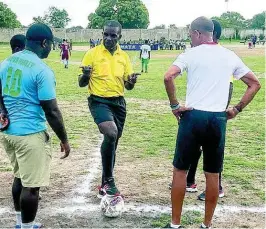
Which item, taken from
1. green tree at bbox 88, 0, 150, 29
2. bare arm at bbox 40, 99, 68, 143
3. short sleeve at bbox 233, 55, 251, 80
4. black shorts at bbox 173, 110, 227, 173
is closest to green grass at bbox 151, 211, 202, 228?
black shorts at bbox 173, 110, 227, 173

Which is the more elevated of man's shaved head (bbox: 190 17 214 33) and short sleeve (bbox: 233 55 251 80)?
man's shaved head (bbox: 190 17 214 33)

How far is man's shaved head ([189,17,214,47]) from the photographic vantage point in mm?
4613

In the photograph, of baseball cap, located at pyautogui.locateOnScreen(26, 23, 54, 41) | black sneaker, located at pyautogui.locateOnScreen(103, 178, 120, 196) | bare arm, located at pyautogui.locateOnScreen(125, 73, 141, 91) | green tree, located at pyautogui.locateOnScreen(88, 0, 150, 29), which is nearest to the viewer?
baseball cap, located at pyautogui.locateOnScreen(26, 23, 54, 41)

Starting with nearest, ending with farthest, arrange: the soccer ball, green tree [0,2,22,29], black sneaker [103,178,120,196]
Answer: the soccer ball → black sneaker [103,178,120,196] → green tree [0,2,22,29]

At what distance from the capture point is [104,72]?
5.82 m

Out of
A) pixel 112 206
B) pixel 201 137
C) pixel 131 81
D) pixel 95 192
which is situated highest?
pixel 131 81

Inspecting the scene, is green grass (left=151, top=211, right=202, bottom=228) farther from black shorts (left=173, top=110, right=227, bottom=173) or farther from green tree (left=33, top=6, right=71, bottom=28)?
green tree (left=33, top=6, right=71, bottom=28)

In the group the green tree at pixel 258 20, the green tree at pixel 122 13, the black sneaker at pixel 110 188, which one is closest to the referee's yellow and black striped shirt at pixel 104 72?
the black sneaker at pixel 110 188

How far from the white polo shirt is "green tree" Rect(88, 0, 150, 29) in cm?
10052

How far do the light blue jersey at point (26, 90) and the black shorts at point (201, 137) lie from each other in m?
1.30

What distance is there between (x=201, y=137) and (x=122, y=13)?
102 meters

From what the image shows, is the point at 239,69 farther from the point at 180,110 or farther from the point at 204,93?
the point at 180,110

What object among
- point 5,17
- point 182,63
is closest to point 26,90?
point 182,63

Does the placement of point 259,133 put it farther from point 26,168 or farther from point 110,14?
point 110,14
